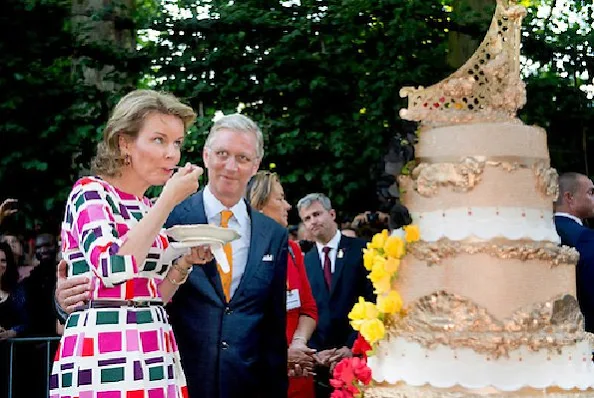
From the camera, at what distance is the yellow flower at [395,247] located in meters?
4.15

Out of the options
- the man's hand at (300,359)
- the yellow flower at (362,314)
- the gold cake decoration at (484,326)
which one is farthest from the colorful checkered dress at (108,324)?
the man's hand at (300,359)

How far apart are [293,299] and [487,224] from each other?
8.15 ft

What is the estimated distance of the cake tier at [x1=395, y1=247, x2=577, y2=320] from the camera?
13.0 feet

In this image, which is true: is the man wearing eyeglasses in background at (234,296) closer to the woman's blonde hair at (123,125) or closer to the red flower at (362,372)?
the red flower at (362,372)

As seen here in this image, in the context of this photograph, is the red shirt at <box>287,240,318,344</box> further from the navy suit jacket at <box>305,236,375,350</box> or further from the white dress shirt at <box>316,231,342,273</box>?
the white dress shirt at <box>316,231,342,273</box>

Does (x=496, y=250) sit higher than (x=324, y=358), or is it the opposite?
(x=496, y=250)

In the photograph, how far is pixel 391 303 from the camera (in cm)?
411

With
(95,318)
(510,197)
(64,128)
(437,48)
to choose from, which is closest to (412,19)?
(437,48)

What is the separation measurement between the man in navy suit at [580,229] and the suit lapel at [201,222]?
2727mm

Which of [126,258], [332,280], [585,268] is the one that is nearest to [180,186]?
[126,258]

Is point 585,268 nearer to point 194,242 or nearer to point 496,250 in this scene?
point 496,250

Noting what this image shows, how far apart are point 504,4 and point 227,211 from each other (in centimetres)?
175

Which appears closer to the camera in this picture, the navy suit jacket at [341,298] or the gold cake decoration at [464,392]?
the gold cake decoration at [464,392]

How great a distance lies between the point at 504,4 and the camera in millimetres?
4516
